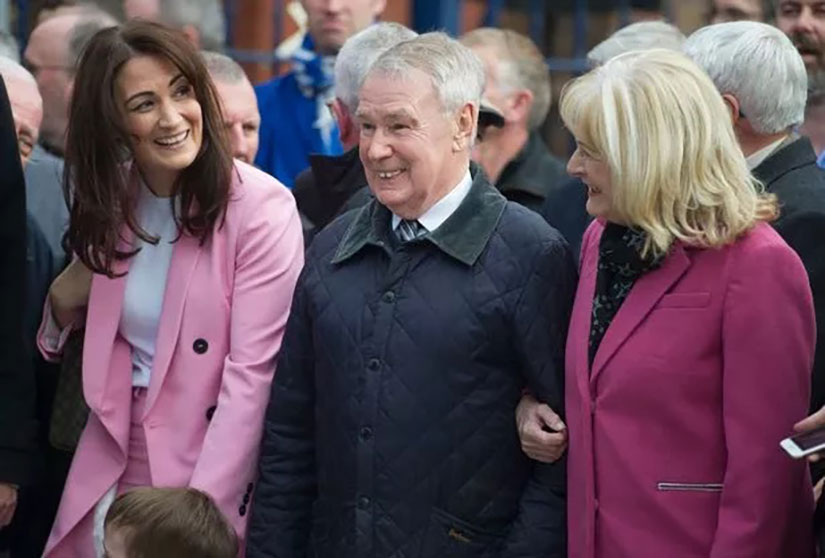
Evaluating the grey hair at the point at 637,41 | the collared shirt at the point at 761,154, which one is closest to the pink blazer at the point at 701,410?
the collared shirt at the point at 761,154

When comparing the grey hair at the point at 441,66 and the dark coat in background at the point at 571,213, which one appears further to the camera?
the dark coat in background at the point at 571,213

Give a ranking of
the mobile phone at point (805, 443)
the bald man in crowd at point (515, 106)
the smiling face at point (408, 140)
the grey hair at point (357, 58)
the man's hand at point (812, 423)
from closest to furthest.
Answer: the mobile phone at point (805, 443) < the man's hand at point (812, 423) < the smiling face at point (408, 140) < the grey hair at point (357, 58) < the bald man in crowd at point (515, 106)

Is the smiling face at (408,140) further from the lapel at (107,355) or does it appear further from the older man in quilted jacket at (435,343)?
the lapel at (107,355)

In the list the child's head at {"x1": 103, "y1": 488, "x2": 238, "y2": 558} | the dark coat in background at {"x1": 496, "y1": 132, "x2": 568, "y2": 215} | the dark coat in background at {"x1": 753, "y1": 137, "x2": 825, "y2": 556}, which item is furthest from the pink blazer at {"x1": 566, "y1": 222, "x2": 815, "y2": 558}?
the dark coat in background at {"x1": 496, "y1": 132, "x2": 568, "y2": 215}

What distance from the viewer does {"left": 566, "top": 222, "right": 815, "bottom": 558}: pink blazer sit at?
161 inches

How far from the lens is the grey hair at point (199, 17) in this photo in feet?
25.0

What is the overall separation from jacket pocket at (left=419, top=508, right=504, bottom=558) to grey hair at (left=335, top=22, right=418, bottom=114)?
4.48 feet

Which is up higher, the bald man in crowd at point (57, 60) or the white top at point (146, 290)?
the white top at point (146, 290)

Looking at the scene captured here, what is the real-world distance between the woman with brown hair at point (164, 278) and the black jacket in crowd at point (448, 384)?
0.97ft

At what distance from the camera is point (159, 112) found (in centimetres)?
479

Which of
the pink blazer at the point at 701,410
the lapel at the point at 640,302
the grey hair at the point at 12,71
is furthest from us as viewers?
the grey hair at the point at 12,71

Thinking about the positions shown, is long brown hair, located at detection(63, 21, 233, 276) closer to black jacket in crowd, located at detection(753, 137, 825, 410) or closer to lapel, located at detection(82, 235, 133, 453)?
lapel, located at detection(82, 235, 133, 453)

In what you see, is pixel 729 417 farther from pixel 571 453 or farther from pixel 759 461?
pixel 571 453

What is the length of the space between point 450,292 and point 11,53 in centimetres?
246
